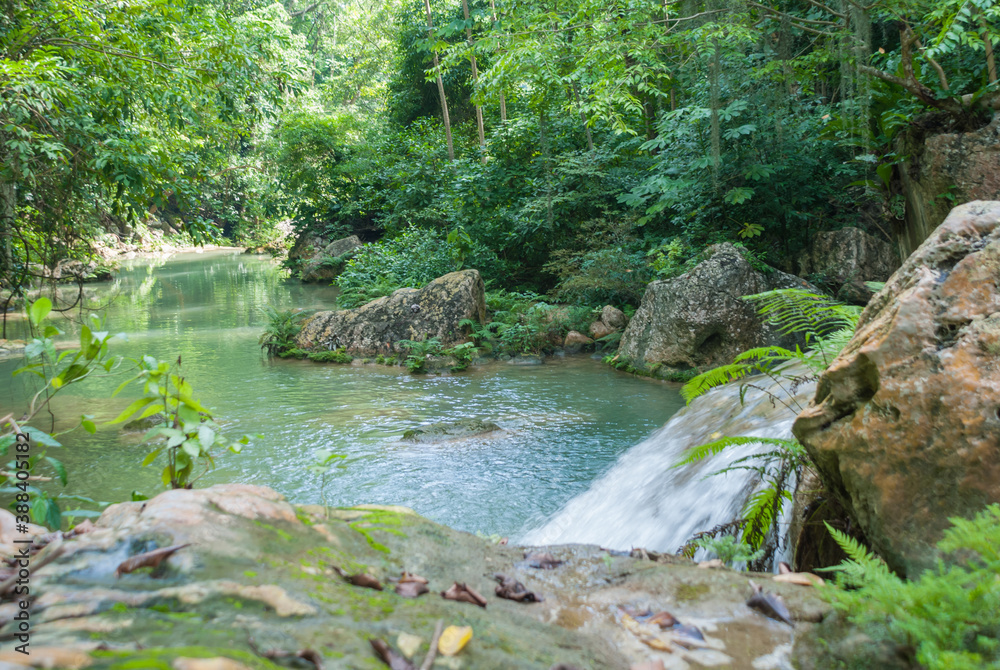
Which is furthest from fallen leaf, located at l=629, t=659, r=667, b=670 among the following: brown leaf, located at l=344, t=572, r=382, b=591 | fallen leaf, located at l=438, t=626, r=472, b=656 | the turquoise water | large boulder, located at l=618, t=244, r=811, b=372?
large boulder, located at l=618, t=244, r=811, b=372

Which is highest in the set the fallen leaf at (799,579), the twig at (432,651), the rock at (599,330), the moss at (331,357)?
the twig at (432,651)

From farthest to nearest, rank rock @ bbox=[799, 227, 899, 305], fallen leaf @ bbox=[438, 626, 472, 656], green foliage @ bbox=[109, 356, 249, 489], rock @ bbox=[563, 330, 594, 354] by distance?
rock @ bbox=[563, 330, 594, 354], rock @ bbox=[799, 227, 899, 305], green foliage @ bbox=[109, 356, 249, 489], fallen leaf @ bbox=[438, 626, 472, 656]

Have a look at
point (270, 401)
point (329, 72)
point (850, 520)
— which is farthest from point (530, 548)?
point (329, 72)

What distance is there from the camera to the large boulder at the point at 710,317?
865 cm

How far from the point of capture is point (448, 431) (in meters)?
6.52

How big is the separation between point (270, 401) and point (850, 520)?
22.9ft

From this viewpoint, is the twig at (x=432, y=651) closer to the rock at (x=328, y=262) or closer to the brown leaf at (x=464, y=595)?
the brown leaf at (x=464, y=595)

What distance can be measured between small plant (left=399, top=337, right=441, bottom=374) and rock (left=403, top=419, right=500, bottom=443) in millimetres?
2894

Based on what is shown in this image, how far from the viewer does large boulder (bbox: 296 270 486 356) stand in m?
10.6

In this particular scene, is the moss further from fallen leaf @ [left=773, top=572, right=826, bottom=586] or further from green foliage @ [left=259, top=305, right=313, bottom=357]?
fallen leaf @ [left=773, top=572, right=826, bottom=586]

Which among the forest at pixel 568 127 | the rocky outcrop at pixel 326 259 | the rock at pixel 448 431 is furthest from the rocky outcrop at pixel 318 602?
the rocky outcrop at pixel 326 259

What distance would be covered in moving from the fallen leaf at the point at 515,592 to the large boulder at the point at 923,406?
1.25 meters

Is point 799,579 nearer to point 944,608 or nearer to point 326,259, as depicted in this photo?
point 944,608

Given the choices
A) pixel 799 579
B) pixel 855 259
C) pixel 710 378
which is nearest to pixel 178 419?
pixel 799 579
